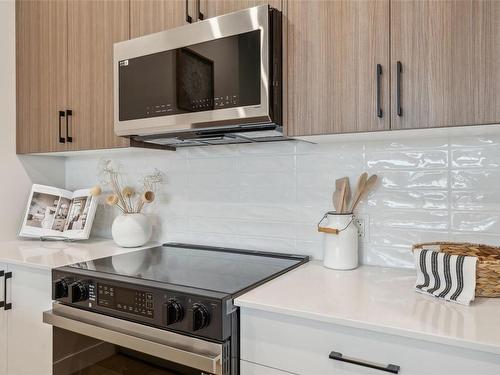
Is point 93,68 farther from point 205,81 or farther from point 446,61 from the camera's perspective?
point 446,61

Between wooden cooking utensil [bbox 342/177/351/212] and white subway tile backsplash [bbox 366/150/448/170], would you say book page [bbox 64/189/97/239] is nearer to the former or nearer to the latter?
wooden cooking utensil [bbox 342/177/351/212]

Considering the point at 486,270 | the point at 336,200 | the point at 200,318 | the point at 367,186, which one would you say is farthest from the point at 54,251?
the point at 486,270

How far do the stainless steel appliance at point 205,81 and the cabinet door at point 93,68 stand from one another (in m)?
0.16

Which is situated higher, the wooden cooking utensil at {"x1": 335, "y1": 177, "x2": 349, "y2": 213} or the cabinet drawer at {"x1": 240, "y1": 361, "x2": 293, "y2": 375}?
the wooden cooking utensil at {"x1": 335, "y1": 177, "x2": 349, "y2": 213}

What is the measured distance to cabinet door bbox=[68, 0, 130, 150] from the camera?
1.66 meters

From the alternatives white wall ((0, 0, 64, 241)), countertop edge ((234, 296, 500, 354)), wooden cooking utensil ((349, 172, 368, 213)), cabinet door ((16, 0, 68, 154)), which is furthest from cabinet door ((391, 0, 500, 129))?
white wall ((0, 0, 64, 241))

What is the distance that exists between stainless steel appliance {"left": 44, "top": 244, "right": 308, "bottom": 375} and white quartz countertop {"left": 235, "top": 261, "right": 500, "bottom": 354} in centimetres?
11

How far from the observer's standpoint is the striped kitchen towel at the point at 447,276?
100cm

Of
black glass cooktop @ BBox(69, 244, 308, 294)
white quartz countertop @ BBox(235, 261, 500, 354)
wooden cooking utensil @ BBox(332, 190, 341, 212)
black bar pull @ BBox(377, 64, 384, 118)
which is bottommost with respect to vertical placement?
A: white quartz countertop @ BBox(235, 261, 500, 354)

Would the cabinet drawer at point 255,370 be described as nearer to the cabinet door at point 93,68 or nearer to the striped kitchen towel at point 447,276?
the striped kitchen towel at point 447,276

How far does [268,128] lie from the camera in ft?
4.31

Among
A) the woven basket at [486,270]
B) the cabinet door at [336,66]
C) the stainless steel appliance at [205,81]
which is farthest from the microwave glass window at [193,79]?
the woven basket at [486,270]

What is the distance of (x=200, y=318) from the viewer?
40.1 inches

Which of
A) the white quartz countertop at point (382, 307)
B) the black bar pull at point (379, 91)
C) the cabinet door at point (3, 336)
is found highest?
the black bar pull at point (379, 91)
